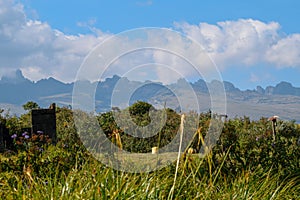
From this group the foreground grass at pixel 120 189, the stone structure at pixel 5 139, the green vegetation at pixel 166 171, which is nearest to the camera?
the foreground grass at pixel 120 189

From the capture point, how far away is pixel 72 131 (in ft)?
32.7

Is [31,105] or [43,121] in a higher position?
[31,105]

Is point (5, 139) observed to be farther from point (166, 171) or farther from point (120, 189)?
point (120, 189)

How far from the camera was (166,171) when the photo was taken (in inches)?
213

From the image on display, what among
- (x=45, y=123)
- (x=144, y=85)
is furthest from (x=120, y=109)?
(x=45, y=123)

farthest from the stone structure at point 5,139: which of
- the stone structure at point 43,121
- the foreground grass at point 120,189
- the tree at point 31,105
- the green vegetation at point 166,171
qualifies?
the foreground grass at point 120,189

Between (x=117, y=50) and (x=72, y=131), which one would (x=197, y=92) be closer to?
(x=117, y=50)

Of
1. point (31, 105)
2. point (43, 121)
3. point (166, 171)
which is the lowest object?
point (166, 171)

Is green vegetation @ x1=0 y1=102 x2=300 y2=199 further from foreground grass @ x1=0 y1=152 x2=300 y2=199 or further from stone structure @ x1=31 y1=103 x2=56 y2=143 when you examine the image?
stone structure @ x1=31 y1=103 x2=56 y2=143

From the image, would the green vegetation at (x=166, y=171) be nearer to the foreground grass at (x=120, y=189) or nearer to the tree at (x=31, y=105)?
the foreground grass at (x=120, y=189)

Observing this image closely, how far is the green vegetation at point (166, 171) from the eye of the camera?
409cm

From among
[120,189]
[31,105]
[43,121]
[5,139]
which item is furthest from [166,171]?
[31,105]

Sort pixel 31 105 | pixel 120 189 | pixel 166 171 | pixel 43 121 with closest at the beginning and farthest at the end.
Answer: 1. pixel 120 189
2. pixel 166 171
3. pixel 43 121
4. pixel 31 105

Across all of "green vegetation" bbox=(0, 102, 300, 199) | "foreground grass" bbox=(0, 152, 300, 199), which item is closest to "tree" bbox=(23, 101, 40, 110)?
"green vegetation" bbox=(0, 102, 300, 199)
